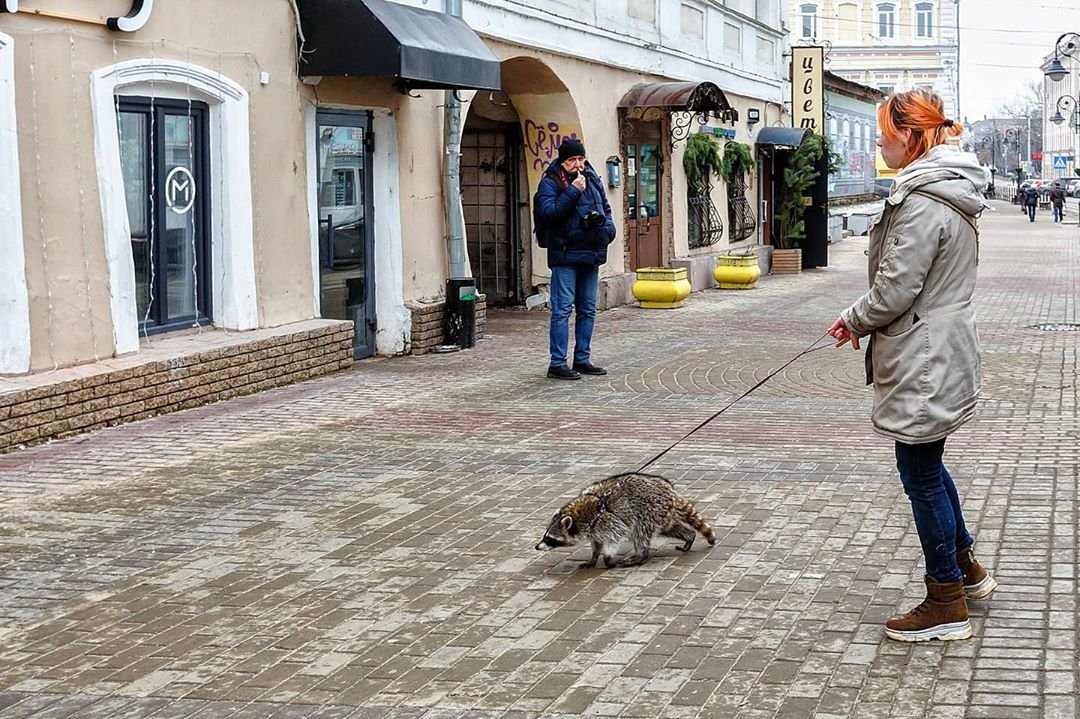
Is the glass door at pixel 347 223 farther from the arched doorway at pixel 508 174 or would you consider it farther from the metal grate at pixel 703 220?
the metal grate at pixel 703 220

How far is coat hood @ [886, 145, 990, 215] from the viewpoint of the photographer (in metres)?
5.27

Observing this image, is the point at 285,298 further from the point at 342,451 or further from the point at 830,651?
the point at 830,651

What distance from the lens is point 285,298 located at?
1273 cm

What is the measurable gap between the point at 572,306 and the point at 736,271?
34.7ft

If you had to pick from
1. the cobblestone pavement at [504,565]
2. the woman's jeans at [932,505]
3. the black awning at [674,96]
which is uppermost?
the black awning at [674,96]

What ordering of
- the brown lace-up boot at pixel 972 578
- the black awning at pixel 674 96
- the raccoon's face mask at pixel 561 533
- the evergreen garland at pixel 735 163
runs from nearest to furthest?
1. the brown lace-up boot at pixel 972 578
2. the raccoon's face mask at pixel 561 533
3. the black awning at pixel 674 96
4. the evergreen garland at pixel 735 163

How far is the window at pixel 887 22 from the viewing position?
319 ft

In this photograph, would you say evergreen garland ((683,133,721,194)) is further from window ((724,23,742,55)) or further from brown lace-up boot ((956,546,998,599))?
brown lace-up boot ((956,546,998,599))

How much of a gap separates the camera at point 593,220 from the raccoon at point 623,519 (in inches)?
244

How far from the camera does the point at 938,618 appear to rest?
5.36 metres

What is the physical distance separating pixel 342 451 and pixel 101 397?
1.75m

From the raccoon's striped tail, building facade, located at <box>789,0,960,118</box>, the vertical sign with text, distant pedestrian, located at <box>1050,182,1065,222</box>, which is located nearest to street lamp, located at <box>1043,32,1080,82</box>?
distant pedestrian, located at <box>1050,182,1065,222</box>

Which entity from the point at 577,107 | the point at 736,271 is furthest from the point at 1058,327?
the point at 736,271

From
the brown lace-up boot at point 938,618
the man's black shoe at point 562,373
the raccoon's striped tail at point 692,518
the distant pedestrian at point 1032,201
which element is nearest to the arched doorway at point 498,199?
the man's black shoe at point 562,373
